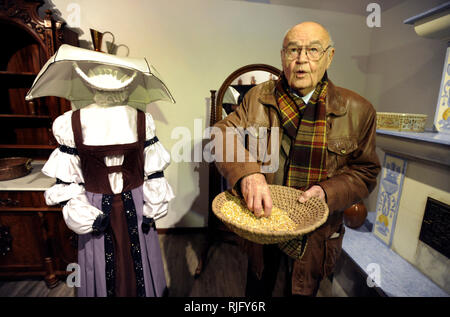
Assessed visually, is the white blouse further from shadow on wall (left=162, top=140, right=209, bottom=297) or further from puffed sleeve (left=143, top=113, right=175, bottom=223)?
shadow on wall (left=162, top=140, right=209, bottom=297)

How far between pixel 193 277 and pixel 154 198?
0.98 metres

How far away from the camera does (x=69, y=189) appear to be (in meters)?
1.06

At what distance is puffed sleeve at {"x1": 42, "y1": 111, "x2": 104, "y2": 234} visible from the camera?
1.03 meters

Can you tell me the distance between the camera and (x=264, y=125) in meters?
0.93

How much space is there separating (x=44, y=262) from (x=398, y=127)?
2.63 m

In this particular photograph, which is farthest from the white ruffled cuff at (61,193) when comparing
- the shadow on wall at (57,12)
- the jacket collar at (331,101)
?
the shadow on wall at (57,12)

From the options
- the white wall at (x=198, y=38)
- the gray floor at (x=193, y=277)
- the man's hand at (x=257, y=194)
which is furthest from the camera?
the white wall at (x=198, y=38)

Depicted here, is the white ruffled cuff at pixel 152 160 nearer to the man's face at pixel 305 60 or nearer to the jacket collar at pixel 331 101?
the jacket collar at pixel 331 101

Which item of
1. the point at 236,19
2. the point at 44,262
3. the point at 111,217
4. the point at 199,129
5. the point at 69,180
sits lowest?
the point at 44,262


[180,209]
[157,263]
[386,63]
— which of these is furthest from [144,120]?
[386,63]

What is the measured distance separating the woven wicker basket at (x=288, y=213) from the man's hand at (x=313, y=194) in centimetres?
2

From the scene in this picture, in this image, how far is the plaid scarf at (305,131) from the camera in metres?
Answer: 0.86

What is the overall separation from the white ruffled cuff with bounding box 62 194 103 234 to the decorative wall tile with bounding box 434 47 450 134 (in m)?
1.90

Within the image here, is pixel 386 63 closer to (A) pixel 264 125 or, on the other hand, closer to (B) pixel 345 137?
(B) pixel 345 137
